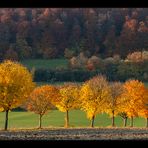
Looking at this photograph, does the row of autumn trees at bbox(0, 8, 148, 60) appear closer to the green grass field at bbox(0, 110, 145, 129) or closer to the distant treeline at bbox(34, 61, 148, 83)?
the distant treeline at bbox(34, 61, 148, 83)

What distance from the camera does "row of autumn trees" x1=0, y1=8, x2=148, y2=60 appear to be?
66.8 metres

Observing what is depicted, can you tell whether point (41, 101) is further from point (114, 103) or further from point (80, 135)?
point (80, 135)

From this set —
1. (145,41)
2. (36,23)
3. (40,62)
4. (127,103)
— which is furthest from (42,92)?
(145,41)

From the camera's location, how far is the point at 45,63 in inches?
2761

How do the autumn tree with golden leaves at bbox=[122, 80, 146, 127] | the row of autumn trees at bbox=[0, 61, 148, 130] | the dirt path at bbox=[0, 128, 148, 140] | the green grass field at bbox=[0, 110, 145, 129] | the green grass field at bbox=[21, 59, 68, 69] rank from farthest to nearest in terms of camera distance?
the green grass field at bbox=[21, 59, 68, 69] < the green grass field at bbox=[0, 110, 145, 129] < the autumn tree with golden leaves at bbox=[122, 80, 146, 127] < the row of autumn trees at bbox=[0, 61, 148, 130] < the dirt path at bbox=[0, 128, 148, 140]

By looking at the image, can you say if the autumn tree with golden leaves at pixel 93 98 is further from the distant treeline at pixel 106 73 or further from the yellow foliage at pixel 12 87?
the distant treeline at pixel 106 73

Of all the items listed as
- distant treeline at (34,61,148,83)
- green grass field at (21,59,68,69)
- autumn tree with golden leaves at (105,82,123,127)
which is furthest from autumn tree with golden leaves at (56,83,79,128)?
green grass field at (21,59,68,69)

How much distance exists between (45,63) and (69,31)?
310 inches

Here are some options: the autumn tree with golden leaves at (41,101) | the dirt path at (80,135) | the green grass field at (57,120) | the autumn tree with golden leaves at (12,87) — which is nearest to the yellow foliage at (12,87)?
the autumn tree with golden leaves at (12,87)

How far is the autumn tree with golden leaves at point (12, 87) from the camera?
3834 cm

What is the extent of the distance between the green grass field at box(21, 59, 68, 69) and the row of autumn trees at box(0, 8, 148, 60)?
887mm

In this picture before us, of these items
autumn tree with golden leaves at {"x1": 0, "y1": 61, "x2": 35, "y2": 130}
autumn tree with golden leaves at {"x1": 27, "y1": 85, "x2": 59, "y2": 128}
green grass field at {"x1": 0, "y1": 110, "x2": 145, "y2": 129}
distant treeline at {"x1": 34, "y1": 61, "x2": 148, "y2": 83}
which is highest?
distant treeline at {"x1": 34, "y1": 61, "x2": 148, "y2": 83}
